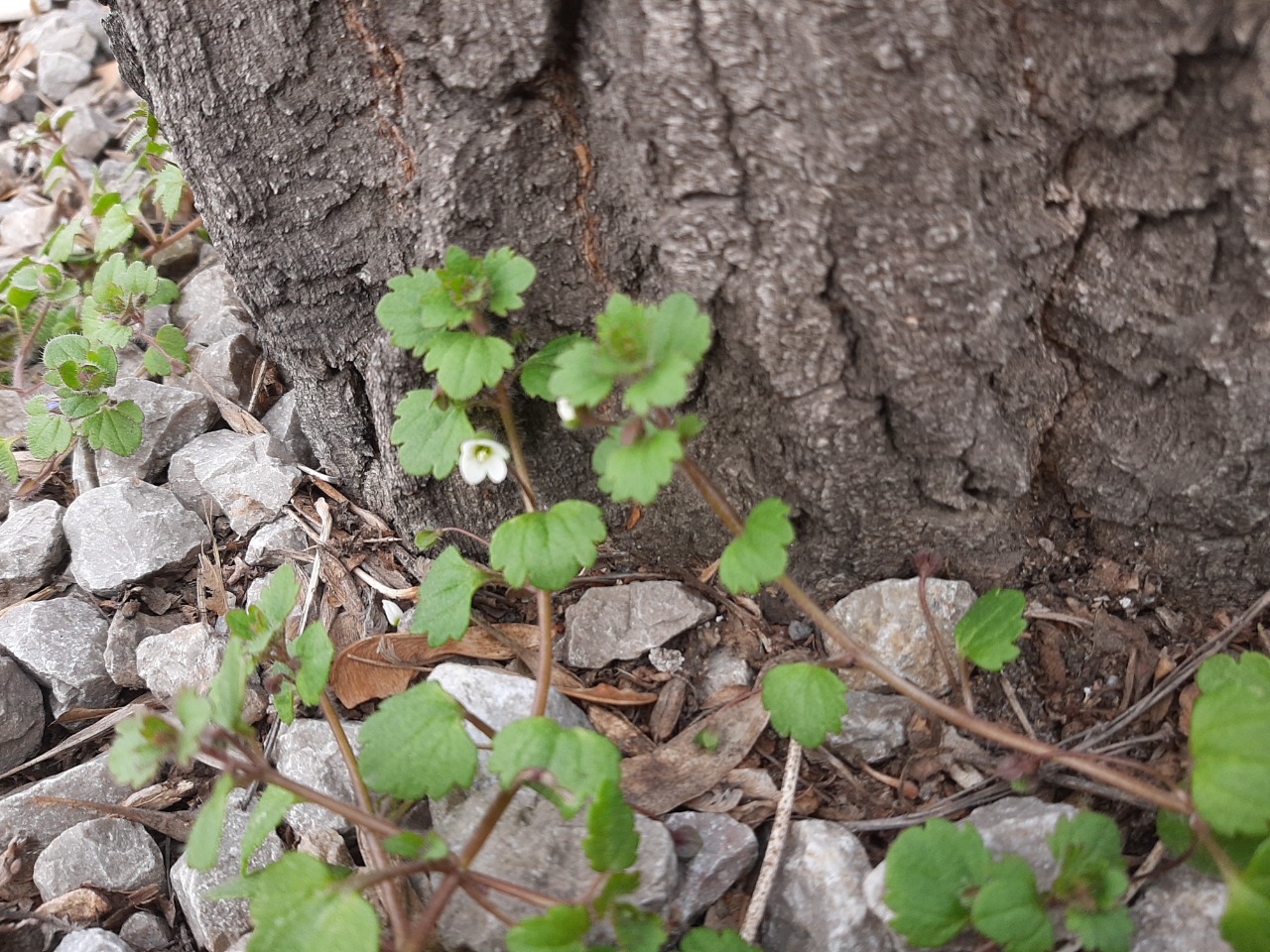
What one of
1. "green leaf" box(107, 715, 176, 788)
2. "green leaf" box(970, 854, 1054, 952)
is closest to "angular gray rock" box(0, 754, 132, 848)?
"green leaf" box(107, 715, 176, 788)

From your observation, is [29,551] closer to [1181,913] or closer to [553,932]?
[553,932]

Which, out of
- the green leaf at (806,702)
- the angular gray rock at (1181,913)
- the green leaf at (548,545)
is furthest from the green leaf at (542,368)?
the angular gray rock at (1181,913)

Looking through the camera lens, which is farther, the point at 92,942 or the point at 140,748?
the point at 92,942

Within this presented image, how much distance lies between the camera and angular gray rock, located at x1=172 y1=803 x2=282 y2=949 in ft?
6.57

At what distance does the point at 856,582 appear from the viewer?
2.24 metres

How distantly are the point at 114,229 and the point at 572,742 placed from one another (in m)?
2.43

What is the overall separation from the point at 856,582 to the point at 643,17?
1.26 m

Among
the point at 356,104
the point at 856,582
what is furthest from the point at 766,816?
the point at 356,104

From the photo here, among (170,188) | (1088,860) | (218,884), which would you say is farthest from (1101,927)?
(170,188)

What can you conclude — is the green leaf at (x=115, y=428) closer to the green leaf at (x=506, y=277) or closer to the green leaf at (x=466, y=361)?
the green leaf at (x=466, y=361)

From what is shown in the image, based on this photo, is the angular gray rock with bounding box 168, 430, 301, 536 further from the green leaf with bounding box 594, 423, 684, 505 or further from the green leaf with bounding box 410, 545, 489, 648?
the green leaf with bounding box 594, 423, 684, 505

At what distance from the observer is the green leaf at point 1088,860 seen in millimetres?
1604

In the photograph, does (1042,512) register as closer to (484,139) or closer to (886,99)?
(886,99)

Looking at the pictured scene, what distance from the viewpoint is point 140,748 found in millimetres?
1601
